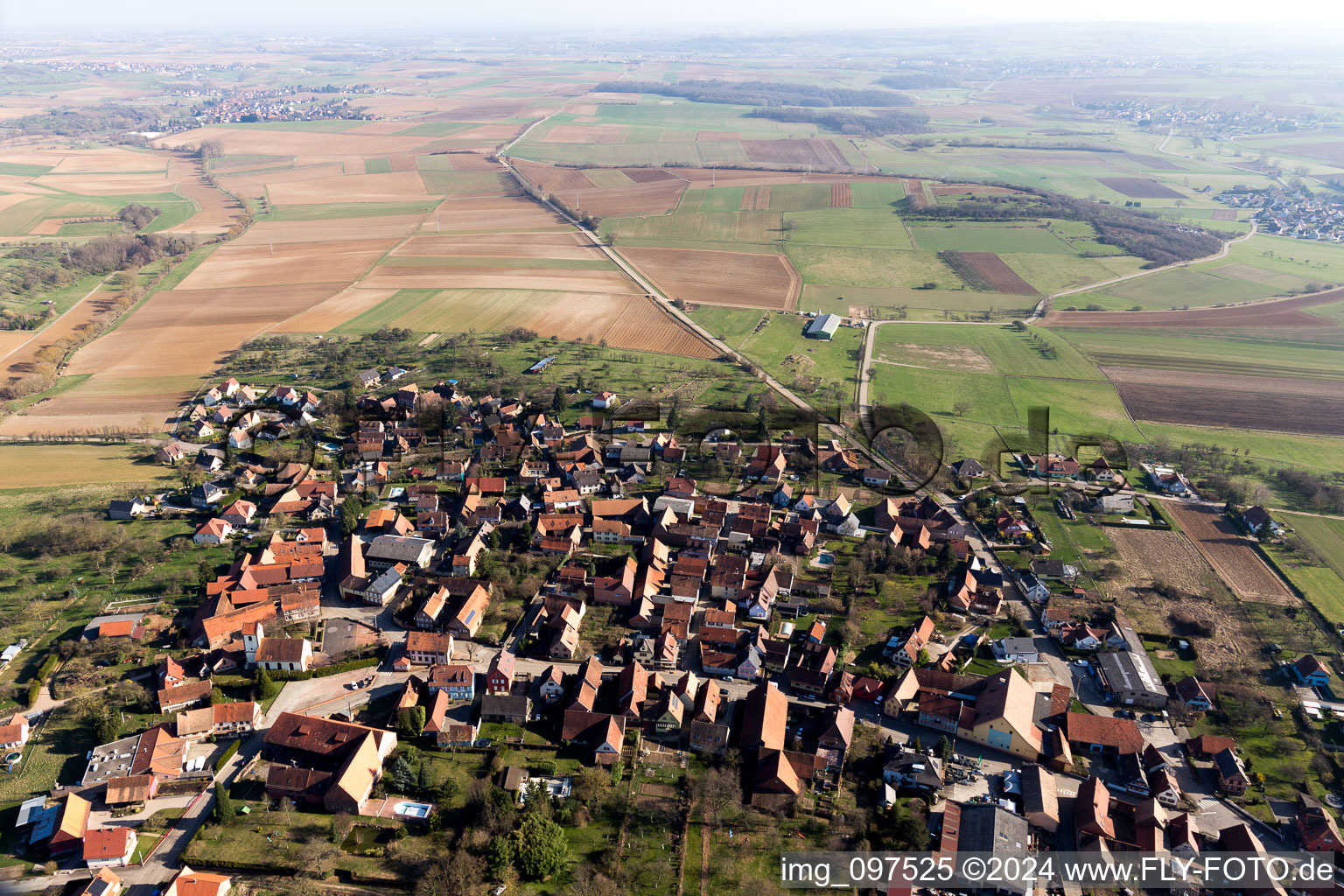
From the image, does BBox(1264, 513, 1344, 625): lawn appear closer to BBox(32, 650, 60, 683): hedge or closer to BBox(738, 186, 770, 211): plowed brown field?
BBox(32, 650, 60, 683): hedge

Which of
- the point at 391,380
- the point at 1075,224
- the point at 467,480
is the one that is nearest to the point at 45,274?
the point at 391,380

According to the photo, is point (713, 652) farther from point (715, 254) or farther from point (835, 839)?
point (715, 254)

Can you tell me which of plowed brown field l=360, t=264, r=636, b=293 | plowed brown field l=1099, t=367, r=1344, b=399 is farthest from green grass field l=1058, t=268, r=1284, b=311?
plowed brown field l=360, t=264, r=636, b=293

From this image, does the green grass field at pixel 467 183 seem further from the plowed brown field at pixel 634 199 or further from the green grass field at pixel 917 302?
the green grass field at pixel 917 302

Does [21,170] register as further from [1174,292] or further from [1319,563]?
[1319,563]

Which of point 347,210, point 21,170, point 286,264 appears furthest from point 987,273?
point 21,170

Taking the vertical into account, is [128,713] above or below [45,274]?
below
